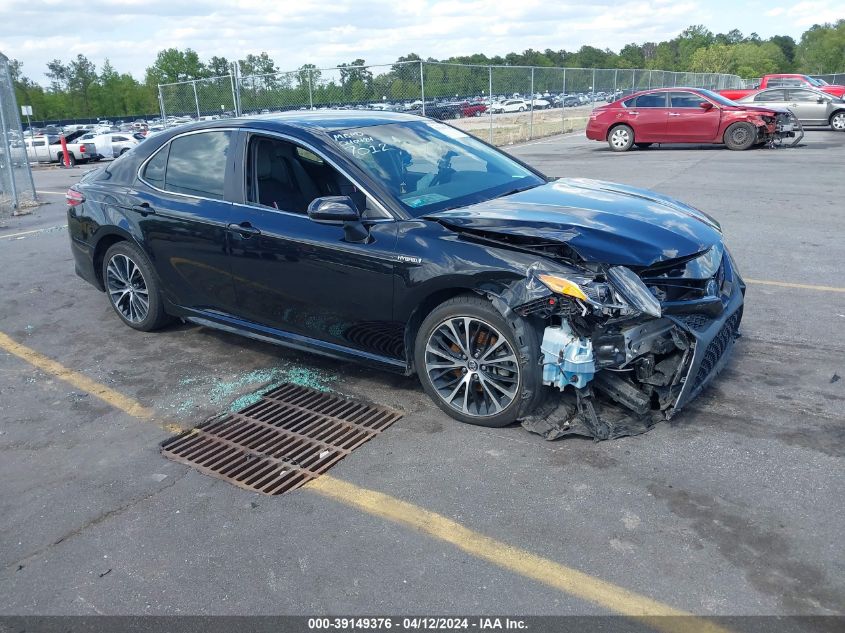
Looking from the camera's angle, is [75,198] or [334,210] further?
[75,198]

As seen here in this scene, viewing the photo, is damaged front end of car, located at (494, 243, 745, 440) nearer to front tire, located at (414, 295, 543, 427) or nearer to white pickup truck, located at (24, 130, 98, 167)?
front tire, located at (414, 295, 543, 427)

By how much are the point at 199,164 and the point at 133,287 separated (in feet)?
4.33

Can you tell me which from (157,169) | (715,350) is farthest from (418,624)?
(157,169)

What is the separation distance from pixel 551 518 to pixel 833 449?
158 centimetres

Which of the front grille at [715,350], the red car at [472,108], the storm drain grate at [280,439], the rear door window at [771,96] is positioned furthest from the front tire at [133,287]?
the rear door window at [771,96]

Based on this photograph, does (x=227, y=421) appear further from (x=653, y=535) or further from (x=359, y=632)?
(x=653, y=535)

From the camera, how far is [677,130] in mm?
18469

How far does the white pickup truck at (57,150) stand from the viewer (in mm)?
28547

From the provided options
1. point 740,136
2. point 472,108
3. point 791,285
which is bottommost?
point 791,285

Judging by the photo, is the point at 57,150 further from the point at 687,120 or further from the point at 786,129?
the point at 786,129

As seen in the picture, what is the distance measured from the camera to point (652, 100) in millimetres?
18719

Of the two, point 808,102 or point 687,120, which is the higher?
point 808,102

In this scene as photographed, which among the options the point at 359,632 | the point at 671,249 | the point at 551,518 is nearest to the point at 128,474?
the point at 359,632

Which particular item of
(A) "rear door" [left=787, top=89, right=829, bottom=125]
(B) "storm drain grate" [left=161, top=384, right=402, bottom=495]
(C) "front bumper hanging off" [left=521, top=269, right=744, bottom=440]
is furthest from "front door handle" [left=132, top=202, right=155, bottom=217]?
(A) "rear door" [left=787, top=89, right=829, bottom=125]
